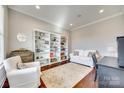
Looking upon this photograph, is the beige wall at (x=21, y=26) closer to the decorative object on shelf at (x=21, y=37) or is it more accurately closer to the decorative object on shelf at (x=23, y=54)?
the decorative object on shelf at (x=21, y=37)

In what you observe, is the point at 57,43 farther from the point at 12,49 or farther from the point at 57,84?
the point at 57,84

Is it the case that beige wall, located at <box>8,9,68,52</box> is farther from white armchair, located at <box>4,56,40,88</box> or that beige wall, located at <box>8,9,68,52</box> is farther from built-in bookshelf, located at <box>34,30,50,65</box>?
white armchair, located at <box>4,56,40,88</box>

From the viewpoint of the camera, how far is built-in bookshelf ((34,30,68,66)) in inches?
179

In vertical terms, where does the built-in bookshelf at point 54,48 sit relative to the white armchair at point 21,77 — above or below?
above

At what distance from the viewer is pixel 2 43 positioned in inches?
107

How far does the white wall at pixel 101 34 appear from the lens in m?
4.80

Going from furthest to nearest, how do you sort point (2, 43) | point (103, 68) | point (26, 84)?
point (2, 43) < point (26, 84) < point (103, 68)

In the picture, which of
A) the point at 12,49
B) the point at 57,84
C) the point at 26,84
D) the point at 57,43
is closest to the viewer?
the point at 26,84

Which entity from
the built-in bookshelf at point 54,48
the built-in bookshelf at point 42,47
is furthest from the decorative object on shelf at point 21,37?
the built-in bookshelf at point 54,48

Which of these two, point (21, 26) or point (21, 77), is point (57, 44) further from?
point (21, 77)

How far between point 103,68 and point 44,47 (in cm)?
Result: 373

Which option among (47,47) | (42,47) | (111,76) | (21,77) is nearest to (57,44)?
(47,47)

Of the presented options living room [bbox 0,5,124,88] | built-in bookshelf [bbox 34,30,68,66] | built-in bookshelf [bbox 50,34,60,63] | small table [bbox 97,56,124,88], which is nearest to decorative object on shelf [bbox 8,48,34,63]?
living room [bbox 0,5,124,88]

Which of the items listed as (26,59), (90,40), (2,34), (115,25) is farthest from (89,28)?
(2,34)
